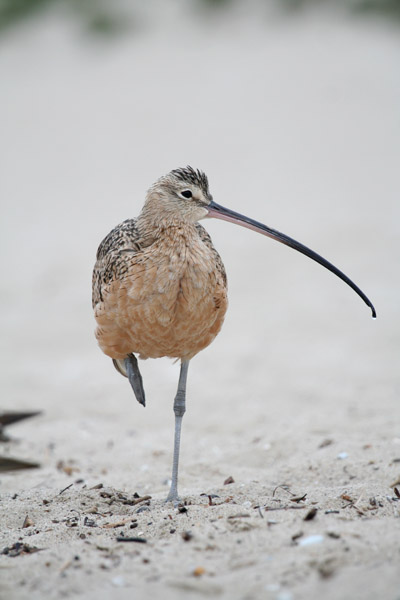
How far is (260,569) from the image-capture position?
3436 millimetres

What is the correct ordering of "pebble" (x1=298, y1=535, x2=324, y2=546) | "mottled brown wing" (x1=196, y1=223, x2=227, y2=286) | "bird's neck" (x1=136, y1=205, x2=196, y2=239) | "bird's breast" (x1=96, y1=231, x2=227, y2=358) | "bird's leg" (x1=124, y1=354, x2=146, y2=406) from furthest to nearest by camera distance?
"bird's leg" (x1=124, y1=354, x2=146, y2=406) < "mottled brown wing" (x1=196, y1=223, x2=227, y2=286) < "bird's neck" (x1=136, y1=205, x2=196, y2=239) < "bird's breast" (x1=96, y1=231, x2=227, y2=358) < "pebble" (x1=298, y1=535, x2=324, y2=546)

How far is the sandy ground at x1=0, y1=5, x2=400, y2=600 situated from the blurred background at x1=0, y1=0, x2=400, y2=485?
2.4 inches

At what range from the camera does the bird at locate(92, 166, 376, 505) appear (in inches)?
209

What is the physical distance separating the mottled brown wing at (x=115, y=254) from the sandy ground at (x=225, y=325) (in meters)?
1.62

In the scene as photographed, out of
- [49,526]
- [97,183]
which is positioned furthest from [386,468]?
[97,183]

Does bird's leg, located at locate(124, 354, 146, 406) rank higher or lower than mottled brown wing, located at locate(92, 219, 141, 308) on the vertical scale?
lower

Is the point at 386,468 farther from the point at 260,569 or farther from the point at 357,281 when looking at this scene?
the point at 357,281

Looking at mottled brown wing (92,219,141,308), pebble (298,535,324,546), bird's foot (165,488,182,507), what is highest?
mottled brown wing (92,219,141,308)

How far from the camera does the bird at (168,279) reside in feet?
17.4

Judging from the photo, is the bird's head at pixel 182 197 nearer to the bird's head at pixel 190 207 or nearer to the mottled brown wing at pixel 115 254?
the bird's head at pixel 190 207

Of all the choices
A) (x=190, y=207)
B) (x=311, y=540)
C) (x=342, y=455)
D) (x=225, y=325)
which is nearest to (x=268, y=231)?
(x=190, y=207)

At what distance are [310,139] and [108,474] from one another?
16.0 m

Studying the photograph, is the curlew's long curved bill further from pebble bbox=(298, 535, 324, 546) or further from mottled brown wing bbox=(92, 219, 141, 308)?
pebble bbox=(298, 535, 324, 546)

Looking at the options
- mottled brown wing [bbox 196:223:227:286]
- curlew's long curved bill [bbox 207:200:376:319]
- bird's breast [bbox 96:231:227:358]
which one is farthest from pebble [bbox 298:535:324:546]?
mottled brown wing [bbox 196:223:227:286]
